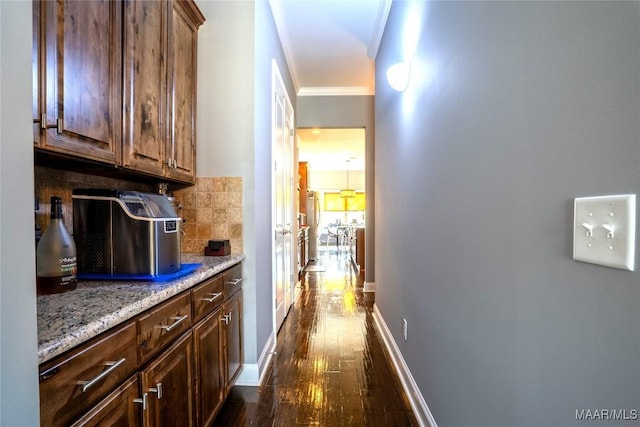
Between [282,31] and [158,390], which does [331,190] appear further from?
[158,390]

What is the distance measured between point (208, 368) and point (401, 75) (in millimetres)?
2024

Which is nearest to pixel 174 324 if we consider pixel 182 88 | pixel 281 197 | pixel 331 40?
pixel 182 88

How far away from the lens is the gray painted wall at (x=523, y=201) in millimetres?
550

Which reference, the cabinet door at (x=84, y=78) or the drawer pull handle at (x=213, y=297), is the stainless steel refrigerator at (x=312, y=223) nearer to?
the drawer pull handle at (x=213, y=297)

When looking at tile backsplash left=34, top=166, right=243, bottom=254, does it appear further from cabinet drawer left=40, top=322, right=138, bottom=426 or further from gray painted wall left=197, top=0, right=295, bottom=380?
cabinet drawer left=40, top=322, right=138, bottom=426

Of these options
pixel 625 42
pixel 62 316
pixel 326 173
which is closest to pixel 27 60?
pixel 62 316

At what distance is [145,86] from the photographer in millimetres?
1489

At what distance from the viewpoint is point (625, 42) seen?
1.72ft

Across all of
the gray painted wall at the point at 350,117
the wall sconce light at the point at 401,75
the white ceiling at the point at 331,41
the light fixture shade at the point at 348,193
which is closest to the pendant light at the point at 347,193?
the light fixture shade at the point at 348,193

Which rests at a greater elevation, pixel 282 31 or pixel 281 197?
pixel 282 31

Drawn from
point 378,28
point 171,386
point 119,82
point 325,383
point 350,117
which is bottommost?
point 325,383

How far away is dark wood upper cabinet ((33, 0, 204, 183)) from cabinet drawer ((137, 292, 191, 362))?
0.63 m

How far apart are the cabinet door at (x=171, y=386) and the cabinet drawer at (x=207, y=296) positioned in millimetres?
125

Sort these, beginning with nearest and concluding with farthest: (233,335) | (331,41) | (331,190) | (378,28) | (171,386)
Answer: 1. (171,386)
2. (233,335)
3. (378,28)
4. (331,41)
5. (331,190)
